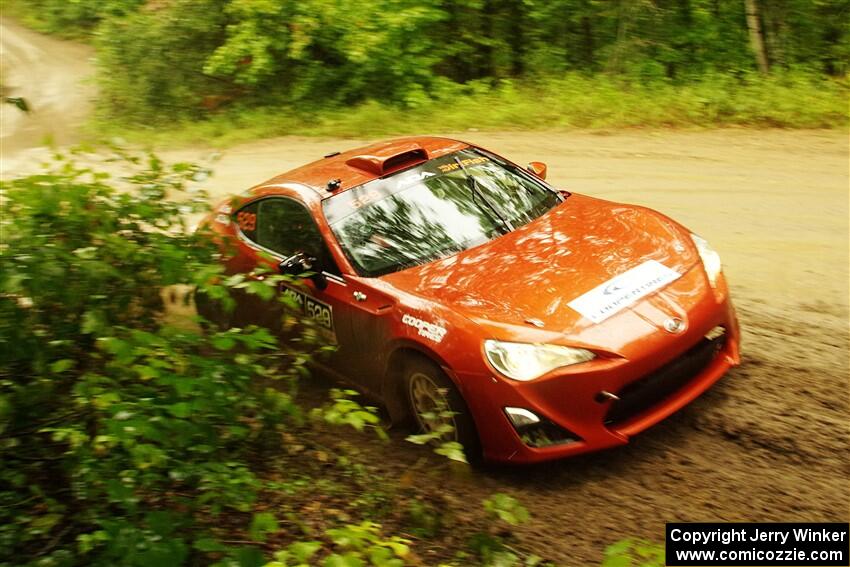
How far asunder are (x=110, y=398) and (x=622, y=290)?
8.88 feet

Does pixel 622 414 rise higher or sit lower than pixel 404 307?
lower

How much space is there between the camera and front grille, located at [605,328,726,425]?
14.5ft

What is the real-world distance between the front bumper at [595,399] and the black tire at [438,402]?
78mm

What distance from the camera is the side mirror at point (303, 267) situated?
5.35 meters

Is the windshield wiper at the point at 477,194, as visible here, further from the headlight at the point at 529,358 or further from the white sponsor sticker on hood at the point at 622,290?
the headlight at the point at 529,358

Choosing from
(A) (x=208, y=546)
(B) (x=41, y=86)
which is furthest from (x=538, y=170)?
(B) (x=41, y=86)

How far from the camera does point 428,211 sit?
5.55 metres

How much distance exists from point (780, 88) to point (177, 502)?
432 inches

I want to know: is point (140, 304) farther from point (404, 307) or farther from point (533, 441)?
point (533, 441)

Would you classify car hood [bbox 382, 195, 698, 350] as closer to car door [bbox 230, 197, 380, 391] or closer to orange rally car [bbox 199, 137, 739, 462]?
orange rally car [bbox 199, 137, 739, 462]

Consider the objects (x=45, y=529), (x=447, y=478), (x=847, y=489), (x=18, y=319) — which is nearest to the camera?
(x=45, y=529)

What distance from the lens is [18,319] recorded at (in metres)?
3.84

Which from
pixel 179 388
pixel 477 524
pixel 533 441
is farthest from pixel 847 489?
pixel 179 388

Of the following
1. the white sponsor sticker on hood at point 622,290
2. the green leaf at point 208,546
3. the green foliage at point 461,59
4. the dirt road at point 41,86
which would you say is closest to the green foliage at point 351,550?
the green leaf at point 208,546
